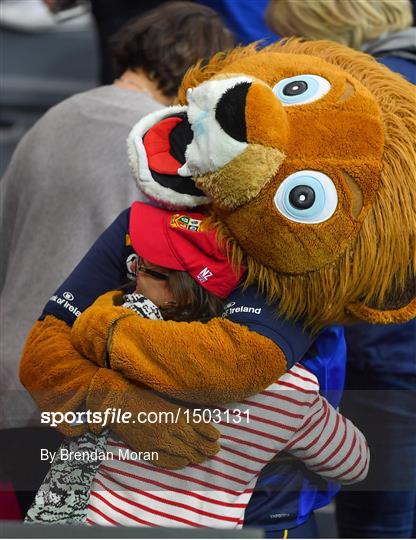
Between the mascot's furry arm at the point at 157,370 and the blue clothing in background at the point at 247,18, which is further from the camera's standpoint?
the blue clothing in background at the point at 247,18

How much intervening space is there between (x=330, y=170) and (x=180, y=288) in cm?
22

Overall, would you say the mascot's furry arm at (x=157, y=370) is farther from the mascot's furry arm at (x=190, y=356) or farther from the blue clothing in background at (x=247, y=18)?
the blue clothing in background at (x=247, y=18)

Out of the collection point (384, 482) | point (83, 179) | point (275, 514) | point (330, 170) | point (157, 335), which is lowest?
point (384, 482)

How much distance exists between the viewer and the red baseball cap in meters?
1.03

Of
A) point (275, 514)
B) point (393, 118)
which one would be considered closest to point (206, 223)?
point (393, 118)

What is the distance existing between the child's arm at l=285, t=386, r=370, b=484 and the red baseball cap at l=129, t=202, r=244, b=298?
0.56 ft

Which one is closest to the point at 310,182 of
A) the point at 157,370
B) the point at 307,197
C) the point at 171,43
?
the point at 307,197

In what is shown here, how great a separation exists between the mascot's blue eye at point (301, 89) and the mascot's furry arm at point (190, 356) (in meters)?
0.25

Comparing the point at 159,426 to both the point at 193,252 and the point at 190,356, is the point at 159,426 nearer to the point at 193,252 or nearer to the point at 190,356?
the point at 190,356

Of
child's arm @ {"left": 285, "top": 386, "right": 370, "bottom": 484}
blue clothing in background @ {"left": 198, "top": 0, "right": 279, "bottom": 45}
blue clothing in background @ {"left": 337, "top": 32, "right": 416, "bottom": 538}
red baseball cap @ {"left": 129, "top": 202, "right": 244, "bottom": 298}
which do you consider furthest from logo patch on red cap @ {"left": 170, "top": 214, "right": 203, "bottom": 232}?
blue clothing in background @ {"left": 198, "top": 0, "right": 279, "bottom": 45}

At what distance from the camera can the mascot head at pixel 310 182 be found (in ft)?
3.19

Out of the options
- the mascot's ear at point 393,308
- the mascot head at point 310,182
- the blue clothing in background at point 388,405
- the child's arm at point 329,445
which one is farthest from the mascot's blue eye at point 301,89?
the blue clothing in background at point 388,405

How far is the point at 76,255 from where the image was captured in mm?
1416

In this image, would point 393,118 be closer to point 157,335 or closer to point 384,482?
point 157,335
